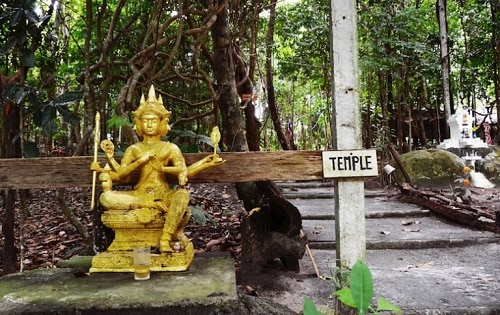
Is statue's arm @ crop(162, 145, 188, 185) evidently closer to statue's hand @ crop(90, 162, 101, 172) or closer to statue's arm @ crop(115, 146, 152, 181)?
statue's arm @ crop(115, 146, 152, 181)

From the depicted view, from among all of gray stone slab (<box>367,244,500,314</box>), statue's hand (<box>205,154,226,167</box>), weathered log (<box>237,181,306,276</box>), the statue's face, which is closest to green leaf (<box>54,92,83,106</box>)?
the statue's face

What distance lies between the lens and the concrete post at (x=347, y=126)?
264 cm

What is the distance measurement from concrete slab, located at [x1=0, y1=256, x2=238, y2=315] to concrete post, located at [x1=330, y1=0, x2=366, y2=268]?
823 millimetres

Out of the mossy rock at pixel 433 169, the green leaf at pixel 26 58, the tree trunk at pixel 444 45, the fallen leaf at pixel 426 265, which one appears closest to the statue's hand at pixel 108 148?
the green leaf at pixel 26 58

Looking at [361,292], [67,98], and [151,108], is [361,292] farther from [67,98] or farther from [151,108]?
[67,98]

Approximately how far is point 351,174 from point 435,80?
44.5ft

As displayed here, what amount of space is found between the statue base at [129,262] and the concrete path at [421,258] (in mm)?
1825

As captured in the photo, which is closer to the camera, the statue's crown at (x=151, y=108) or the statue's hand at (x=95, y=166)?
the statue's hand at (x=95, y=166)

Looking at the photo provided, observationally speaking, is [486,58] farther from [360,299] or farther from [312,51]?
[360,299]

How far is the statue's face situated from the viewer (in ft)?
8.97

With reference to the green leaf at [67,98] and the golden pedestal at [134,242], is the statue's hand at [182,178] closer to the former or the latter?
the golden pedestal at [134,242]

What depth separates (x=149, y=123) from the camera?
9.00 ft

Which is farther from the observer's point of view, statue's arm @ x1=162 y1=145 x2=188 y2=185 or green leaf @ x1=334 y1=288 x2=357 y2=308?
statue's arm @ x1=162 y1=145 x2=188 y2=185

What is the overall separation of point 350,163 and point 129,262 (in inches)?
63.3
